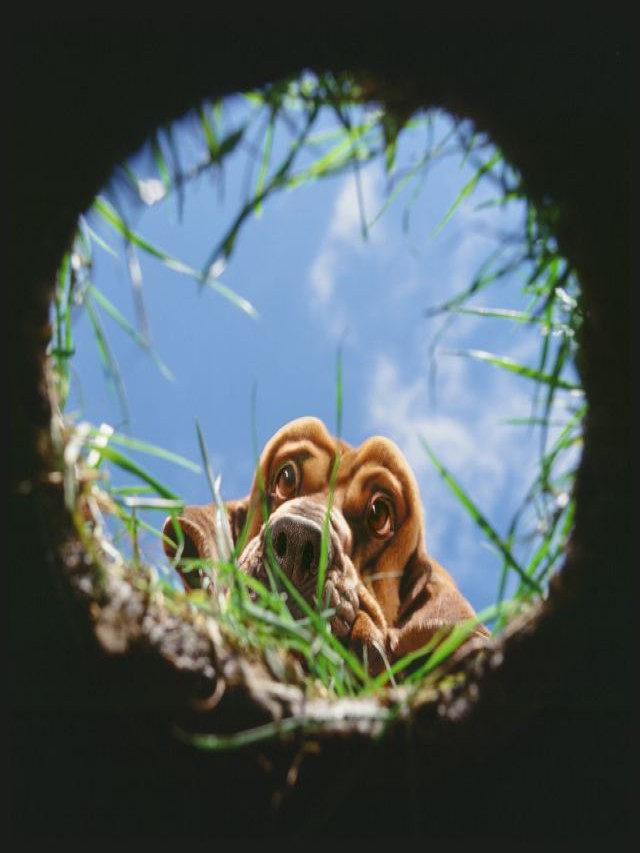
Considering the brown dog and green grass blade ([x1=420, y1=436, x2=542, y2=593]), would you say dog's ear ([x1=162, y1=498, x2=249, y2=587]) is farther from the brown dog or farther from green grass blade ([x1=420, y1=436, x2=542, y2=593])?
green grass blade ([x1=420, y1=436, x2=542, y2=593])

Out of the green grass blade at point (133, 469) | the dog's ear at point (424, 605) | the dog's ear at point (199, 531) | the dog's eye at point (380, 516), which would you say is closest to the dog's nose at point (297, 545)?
the dog's ear at point (199, 531)

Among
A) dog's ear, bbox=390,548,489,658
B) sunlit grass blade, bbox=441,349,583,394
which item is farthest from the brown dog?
sunlit grass blade, bbox=441,349,583,394

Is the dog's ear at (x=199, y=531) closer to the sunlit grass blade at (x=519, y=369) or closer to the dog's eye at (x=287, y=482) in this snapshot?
the dog's eye at (x=287, y=482)

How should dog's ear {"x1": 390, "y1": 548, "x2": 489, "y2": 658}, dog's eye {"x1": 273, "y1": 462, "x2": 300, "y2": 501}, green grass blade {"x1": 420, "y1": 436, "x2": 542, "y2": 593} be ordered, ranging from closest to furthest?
green grass blade {"x1": 420, "y1": 436, "x2": 542, "y2": 593} → dog's ear {"x1": 390, "y1": 548, "x2": 489, "y2": 658} → dog's eye {"x1": 273, "y1": 462, "x2": 300, "y2": 501}

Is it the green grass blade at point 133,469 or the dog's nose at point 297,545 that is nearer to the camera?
the green grass blade at point 133,469

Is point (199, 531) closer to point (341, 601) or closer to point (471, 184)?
point (341, 601)

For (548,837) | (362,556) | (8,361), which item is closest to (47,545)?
(8,361)
